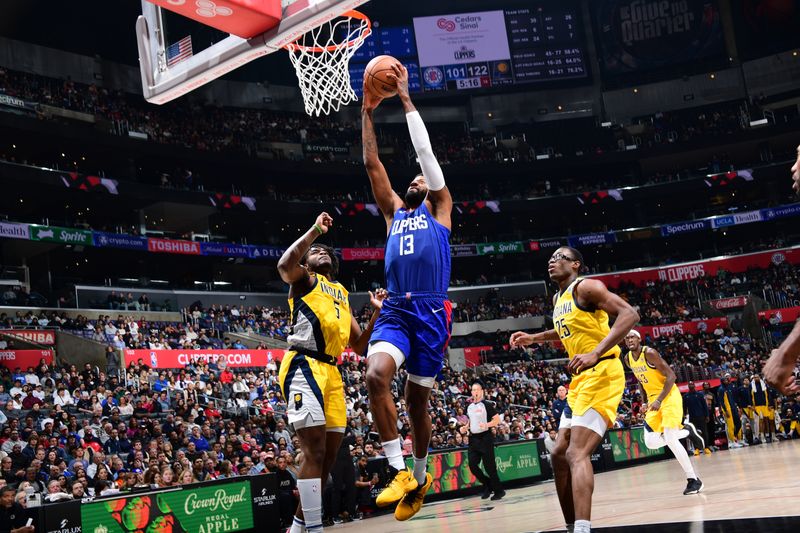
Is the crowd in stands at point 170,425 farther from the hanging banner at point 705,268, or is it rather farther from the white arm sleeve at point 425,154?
the hanging banner at point 705,268

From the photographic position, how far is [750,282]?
39.6 meters

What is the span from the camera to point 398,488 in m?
4.86

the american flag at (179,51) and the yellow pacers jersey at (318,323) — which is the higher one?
the american flag at (179,51)

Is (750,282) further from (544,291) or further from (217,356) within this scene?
(217,356)

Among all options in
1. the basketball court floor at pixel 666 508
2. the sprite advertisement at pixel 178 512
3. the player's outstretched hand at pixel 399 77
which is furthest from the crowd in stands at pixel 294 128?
the player's outstretched hand at pixel 399 77

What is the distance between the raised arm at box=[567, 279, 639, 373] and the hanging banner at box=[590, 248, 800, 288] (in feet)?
120

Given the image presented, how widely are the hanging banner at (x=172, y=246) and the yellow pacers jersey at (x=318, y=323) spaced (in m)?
27.3

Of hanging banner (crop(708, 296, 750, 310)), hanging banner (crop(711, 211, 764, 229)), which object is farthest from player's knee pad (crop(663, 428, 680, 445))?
hanging banner (crop(711, 211, 764, 229))

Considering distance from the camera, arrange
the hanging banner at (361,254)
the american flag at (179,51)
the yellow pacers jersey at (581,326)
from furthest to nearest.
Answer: the hanging banner at (361,254), the american flag at (179,51), the yellow pacers jersey at (581,326)

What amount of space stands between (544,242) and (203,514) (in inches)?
1360

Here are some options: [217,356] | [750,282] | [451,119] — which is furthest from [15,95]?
[750,282]

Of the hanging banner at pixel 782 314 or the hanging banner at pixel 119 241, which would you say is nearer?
the hanging banner at pixel 119 241

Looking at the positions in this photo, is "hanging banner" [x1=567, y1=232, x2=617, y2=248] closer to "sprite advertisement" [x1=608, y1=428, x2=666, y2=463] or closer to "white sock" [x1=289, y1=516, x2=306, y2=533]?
"sprite advertisement" [x1=608, y1=428, x2=666, y2=463]

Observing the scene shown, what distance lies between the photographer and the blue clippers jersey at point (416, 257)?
17.5 feet
